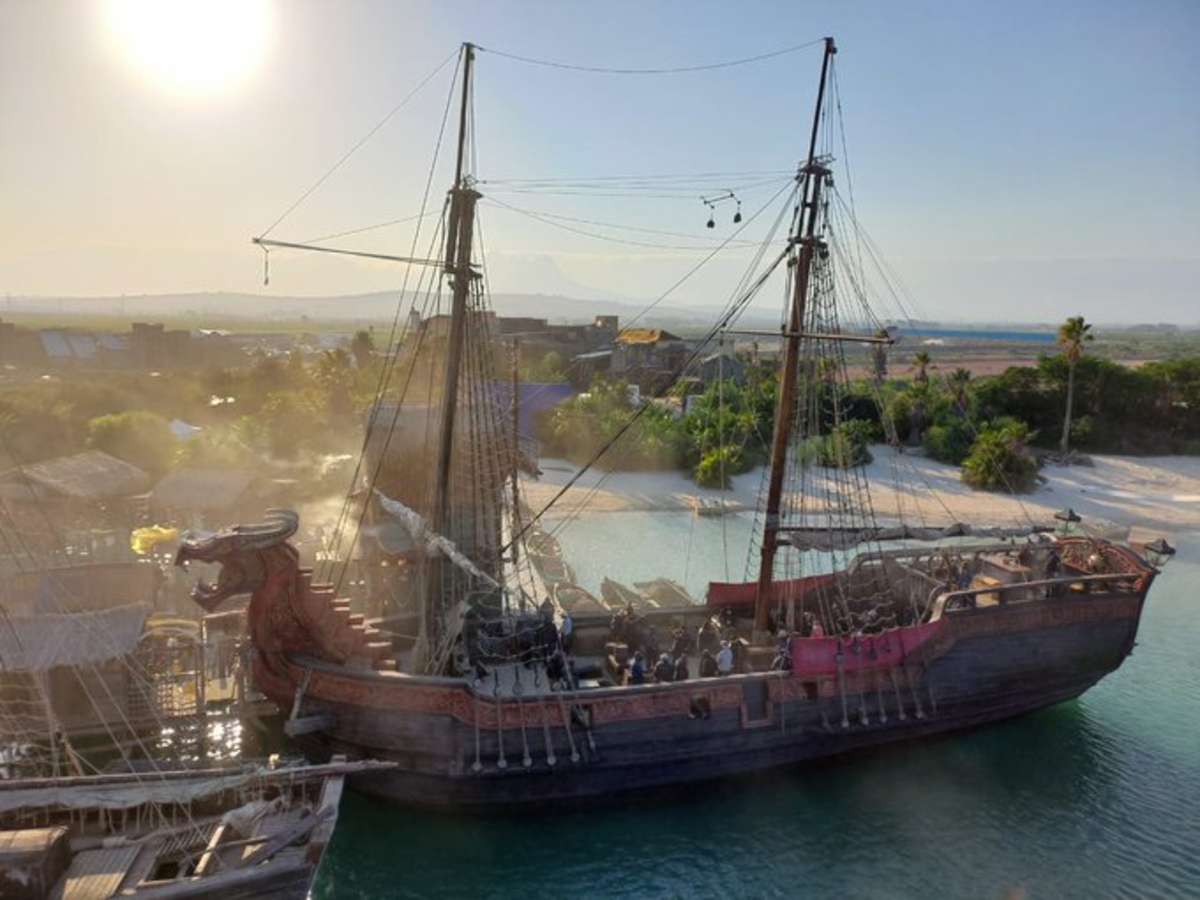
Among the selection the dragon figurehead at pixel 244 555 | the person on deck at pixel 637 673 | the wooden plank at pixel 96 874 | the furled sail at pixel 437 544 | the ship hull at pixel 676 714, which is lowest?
the ship hull at pixel 676 714

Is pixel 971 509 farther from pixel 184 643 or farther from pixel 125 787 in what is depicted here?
pixel 125 787

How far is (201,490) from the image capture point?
2302cm

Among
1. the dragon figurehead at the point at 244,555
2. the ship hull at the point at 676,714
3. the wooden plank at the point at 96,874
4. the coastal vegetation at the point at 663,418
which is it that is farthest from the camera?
the coastal vegetation at the point at 663,418

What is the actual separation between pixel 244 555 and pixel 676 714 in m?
7.12

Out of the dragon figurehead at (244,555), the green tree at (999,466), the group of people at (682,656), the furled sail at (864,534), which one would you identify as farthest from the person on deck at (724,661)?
the green tree at (999,466)

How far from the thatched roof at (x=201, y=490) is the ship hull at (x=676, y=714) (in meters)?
11.7

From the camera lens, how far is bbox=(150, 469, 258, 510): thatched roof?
22.6m

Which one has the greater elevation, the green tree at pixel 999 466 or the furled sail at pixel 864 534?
the furled sail at pixel 864 534

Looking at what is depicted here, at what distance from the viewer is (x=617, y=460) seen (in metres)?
39.3

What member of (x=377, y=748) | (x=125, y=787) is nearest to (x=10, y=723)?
(x=125, y=787)

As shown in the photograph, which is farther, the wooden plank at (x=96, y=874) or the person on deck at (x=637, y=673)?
the person on deck at (x=637, y=673)

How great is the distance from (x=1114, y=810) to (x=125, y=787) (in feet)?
50.1

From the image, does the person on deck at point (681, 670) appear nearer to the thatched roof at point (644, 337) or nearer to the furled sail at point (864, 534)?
the furled sail at point (864, 534)

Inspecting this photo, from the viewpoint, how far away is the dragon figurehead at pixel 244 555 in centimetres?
1141
